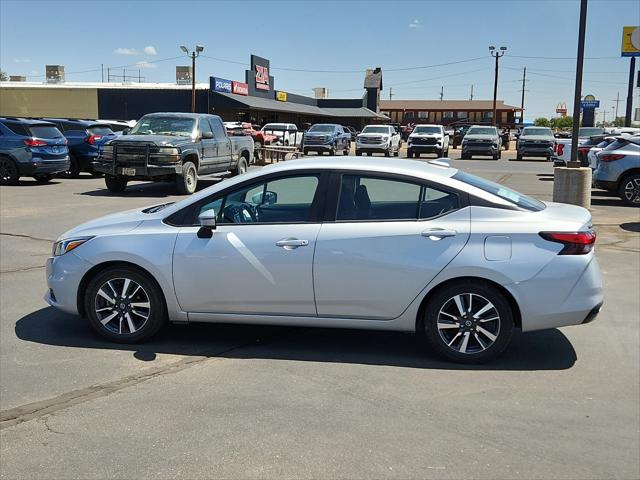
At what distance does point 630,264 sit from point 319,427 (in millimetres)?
6598

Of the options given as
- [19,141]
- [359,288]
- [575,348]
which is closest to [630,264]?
[575,348]

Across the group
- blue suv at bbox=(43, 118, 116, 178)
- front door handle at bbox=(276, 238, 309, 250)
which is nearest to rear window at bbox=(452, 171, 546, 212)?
front door handle at bbox=(276, 238, 309, 250)

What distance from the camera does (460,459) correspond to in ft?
11.8

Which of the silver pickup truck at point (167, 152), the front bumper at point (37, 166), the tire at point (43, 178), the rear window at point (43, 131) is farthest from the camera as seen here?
the tire at point (43, 178)

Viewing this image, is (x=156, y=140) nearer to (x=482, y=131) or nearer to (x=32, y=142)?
(x=32, y=142)

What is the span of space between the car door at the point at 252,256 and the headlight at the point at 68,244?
87cm

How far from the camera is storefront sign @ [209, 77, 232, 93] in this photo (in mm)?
49266

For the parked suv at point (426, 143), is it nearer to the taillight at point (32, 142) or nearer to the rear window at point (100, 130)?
the rear window at point (100, 130)

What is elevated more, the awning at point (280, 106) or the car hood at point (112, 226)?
the awning at point (280, 106)

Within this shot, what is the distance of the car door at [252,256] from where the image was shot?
5.02 m

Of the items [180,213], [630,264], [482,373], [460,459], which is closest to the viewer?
[460,459]

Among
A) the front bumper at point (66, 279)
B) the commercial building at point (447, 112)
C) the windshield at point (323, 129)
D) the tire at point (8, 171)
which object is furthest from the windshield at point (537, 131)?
the commercial building at point (447, 112)

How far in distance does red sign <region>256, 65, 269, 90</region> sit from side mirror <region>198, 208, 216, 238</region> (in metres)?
56.4

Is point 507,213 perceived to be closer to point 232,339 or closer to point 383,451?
point 383,451
